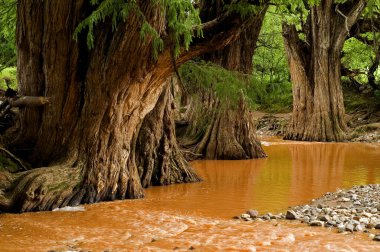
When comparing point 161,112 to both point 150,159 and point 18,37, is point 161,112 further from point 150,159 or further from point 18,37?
point 18,37

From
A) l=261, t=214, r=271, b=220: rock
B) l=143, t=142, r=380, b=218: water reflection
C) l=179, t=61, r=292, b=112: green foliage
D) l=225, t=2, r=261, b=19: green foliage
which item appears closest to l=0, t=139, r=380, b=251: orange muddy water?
l=143, t=142, r=380, b=218: water reflection

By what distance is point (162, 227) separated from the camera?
5.70m

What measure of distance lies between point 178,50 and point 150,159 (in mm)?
2779

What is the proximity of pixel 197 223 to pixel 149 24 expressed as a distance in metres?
2.61

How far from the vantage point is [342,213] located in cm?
622

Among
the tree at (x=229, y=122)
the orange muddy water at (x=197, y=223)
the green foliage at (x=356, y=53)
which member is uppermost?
the green foliage at (x=356, y=53)

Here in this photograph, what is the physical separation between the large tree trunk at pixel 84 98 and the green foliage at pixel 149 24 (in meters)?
0.12

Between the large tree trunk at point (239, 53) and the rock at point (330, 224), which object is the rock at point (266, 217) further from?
the large tree trunk at point (239, 53)

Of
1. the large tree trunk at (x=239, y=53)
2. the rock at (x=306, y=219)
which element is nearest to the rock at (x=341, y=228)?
the rock at (x=306, y=219)

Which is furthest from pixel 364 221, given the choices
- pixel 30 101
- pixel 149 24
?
pixel 30 101

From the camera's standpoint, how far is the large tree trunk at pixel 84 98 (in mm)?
6742

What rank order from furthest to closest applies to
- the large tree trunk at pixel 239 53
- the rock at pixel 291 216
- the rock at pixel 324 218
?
the large tree trunk at pixel 239 53, the rock at pixel 291 216, the rock at pixel 324 218

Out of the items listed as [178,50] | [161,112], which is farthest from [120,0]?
[161,112]

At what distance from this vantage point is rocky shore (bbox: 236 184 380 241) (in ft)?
18.0
